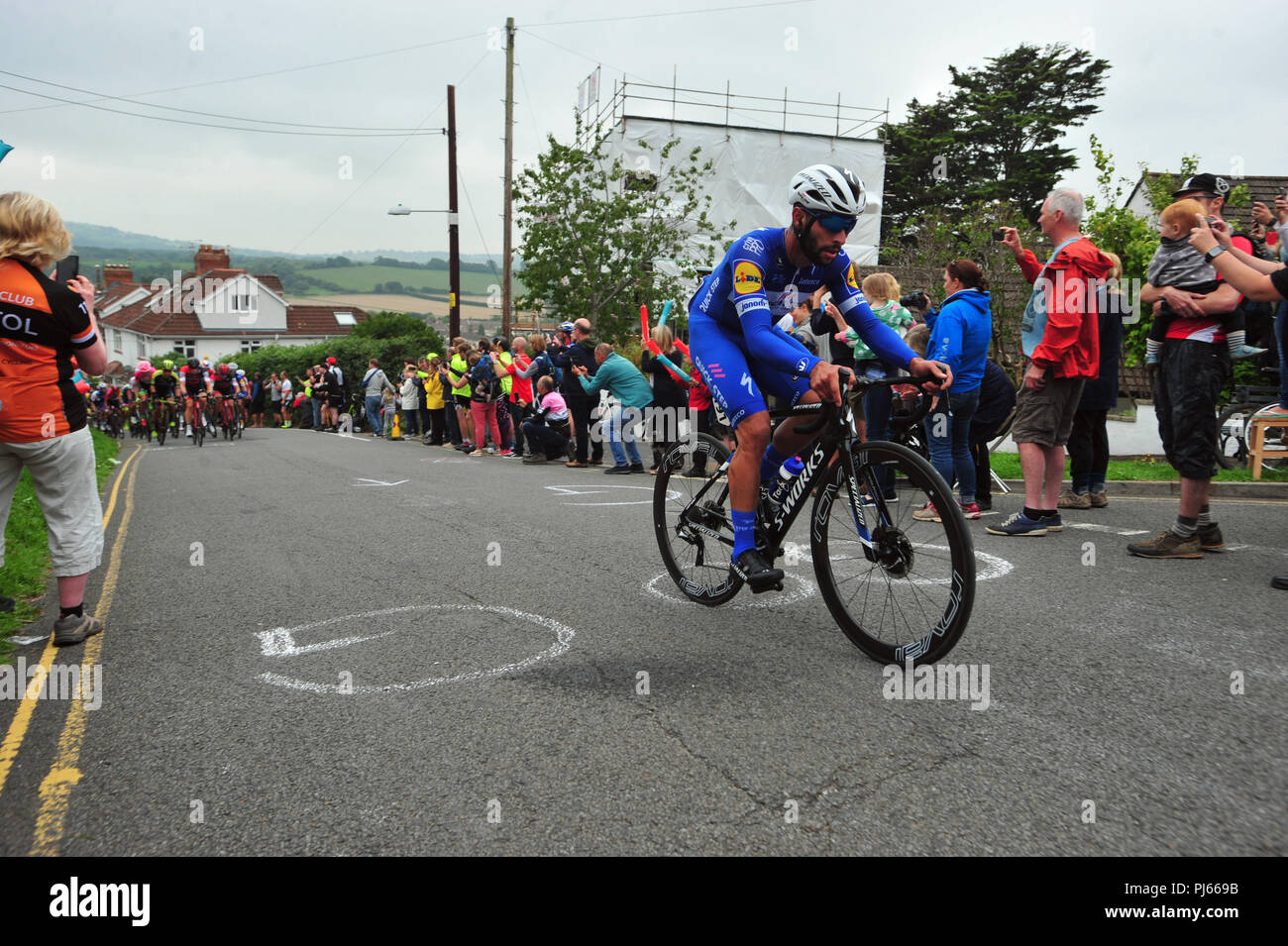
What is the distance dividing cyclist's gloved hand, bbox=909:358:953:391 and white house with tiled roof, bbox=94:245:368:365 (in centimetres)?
8281

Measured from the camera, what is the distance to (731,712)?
11.2 feet

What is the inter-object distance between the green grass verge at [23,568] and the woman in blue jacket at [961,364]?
254 inches

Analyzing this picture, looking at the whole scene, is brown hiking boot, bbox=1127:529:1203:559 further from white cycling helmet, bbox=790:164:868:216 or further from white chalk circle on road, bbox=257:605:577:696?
white chalk circle on road, bbox=257:605:577:696

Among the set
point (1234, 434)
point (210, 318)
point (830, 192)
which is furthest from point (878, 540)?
point (210, 318)

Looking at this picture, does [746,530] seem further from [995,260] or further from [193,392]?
[193,392]

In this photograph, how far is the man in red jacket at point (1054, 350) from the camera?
21.4 ft

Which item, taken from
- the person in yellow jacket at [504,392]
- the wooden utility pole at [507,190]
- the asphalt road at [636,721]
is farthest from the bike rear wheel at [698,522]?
the wooden utility pole at [507,190]

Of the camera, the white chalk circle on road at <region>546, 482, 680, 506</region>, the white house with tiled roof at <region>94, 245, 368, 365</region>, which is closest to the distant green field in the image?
the white house with tiled roof at <region>94, 245, 368, 365</region>

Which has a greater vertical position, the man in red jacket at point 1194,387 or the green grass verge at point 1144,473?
the man in red jacket at point 1194,387

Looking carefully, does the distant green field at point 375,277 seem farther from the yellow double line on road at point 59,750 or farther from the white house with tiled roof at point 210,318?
the yellow double line on road at point 59,750

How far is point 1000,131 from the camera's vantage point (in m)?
43.6

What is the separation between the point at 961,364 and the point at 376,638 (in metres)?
5.33

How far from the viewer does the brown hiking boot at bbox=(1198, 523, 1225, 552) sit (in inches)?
241
